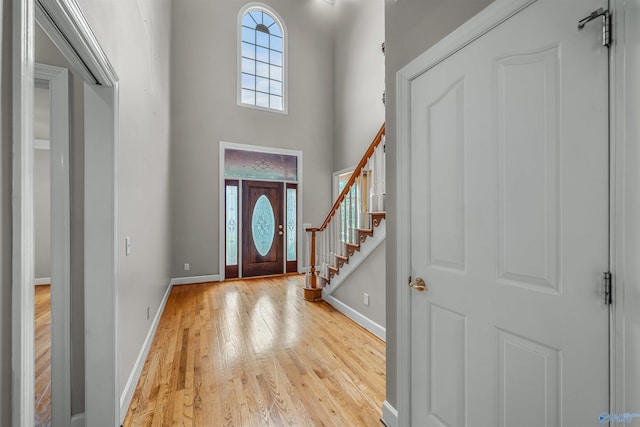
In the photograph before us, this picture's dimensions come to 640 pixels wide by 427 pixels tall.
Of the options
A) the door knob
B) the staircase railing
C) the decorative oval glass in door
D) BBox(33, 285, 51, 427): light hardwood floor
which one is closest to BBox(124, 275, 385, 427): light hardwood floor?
BBox(33, 285, 51, 427): light hardwood floor

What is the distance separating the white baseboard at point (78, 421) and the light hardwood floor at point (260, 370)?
217 millimetres

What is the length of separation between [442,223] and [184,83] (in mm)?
5333

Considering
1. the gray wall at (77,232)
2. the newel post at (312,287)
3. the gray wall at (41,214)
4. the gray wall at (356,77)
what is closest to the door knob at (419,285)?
the gray wall at (77,232)

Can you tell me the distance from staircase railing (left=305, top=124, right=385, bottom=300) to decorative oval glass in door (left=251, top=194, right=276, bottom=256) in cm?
177

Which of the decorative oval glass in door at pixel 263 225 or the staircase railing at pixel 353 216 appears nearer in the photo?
the staircase railing at pixel 353 216

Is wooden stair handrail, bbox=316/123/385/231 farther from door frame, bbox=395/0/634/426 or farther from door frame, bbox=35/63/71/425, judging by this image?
door frame, bbox=35/63/71/425

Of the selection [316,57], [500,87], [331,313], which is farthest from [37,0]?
[316,57]

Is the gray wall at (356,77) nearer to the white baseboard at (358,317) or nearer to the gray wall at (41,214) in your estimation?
the white baseboard at (358,317)

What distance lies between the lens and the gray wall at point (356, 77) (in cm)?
493

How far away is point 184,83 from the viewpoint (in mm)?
5004

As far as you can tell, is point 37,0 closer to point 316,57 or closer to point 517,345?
point 517,345

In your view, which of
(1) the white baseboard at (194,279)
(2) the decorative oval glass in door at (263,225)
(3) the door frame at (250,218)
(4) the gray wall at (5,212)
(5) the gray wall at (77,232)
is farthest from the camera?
(2) the decorative oval glass in door at (263,225)

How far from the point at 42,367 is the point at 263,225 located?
3744 millimetres

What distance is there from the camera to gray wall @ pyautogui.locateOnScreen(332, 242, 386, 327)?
281 centimetres
